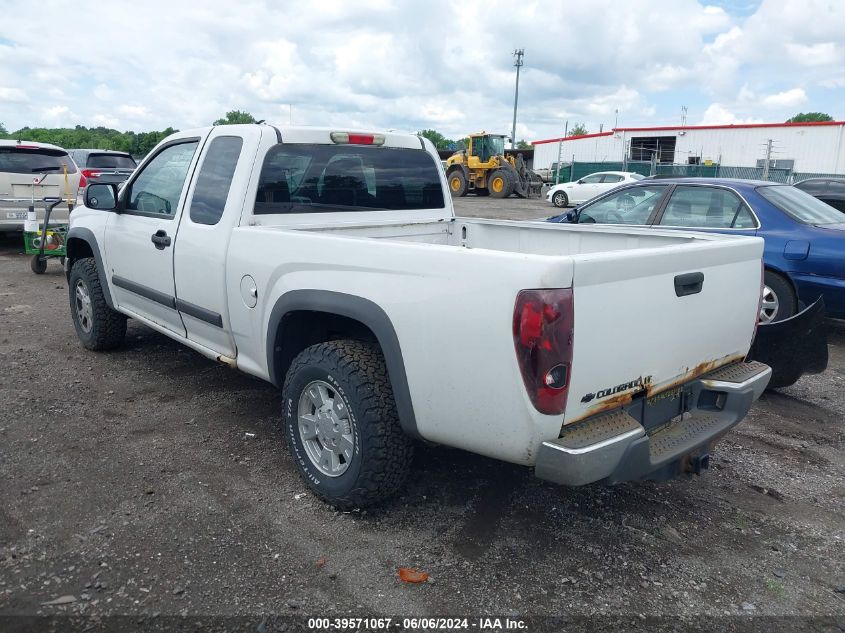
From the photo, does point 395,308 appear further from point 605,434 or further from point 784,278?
point 784,278

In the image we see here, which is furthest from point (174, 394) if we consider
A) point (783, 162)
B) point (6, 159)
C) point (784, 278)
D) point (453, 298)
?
point (783, 162)

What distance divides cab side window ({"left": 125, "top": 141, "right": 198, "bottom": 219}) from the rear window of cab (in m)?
0.78

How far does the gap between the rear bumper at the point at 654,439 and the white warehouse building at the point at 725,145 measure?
30991 mm

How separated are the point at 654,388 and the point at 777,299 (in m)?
3.94

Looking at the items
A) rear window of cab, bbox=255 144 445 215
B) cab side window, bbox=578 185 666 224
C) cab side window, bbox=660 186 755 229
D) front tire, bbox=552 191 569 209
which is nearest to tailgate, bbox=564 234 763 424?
rear window of cab, bbox=255 144 445 215

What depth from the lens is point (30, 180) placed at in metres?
10.4

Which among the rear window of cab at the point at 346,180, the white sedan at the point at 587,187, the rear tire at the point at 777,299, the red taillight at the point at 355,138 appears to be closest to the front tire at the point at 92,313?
the rear window of cab at the point at 346,180

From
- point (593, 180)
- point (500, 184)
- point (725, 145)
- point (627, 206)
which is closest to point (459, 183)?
point (500, 184)

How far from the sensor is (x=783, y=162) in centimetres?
3716

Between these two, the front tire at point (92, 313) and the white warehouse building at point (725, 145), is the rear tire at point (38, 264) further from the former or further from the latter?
the white warehouse building at point (725, 145)

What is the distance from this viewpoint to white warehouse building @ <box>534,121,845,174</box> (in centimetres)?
3525

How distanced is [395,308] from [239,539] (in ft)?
4.20

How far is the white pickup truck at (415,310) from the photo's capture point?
253 centimetres

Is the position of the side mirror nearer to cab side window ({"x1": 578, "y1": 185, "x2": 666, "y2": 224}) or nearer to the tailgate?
the tailgate
